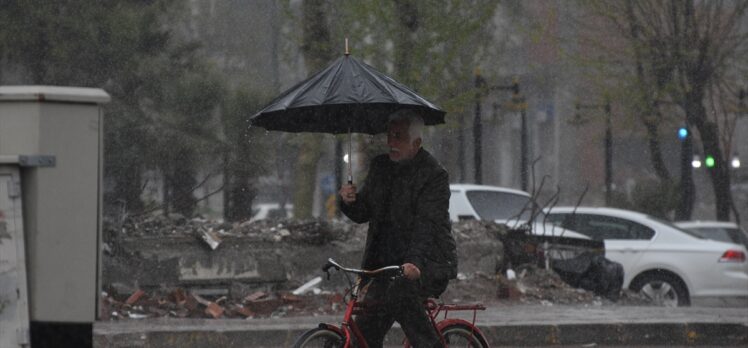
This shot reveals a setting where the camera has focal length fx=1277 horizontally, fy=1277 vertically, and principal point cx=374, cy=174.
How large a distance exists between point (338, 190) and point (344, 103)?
2.44 m

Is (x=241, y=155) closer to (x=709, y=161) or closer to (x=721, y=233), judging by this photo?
(x=721, y=233)

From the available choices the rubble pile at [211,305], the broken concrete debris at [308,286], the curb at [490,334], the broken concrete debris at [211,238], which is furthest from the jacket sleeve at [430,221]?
the broken concrete debris at [211,238]

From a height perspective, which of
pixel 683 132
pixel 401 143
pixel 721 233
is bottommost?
pixel 721 233

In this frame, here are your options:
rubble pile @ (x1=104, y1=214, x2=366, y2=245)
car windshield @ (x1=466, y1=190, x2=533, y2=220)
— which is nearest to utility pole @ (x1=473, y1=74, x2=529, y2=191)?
car windshield @ (x1=466, y1=190, x2=533, y2=220)

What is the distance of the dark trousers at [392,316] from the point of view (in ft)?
20.5

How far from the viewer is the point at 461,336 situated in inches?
271

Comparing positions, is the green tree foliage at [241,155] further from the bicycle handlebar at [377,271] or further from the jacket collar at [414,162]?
the bicycle handlebar at [377,271]

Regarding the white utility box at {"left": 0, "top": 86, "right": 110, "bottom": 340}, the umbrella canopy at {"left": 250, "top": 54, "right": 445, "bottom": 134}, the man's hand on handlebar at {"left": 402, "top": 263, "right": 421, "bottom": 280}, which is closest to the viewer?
the white utility box at {"left": 0, "top": 86, "right": 110, "bottom": 340}

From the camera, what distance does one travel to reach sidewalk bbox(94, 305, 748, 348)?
10.8m

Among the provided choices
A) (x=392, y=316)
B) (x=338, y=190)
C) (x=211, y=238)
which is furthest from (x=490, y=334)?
(x=392, y=316)

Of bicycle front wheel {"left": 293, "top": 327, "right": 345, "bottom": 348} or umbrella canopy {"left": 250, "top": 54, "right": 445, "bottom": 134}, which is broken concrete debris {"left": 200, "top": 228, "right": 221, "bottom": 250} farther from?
bicycle front wheel {"left": 293, "top": 327, "right": 345, "bottom": 348}

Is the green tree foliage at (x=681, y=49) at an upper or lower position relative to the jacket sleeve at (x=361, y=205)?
upper

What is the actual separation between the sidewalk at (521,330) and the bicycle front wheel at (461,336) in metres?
4.32

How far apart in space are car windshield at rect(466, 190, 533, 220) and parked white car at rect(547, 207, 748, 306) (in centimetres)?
147
